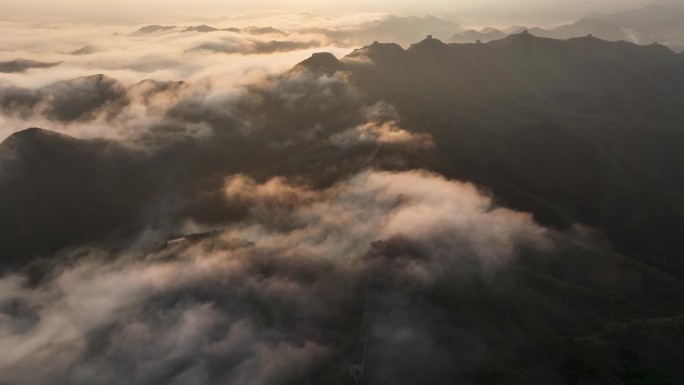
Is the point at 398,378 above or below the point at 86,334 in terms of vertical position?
above

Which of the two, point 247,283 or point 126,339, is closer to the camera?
point 126,339

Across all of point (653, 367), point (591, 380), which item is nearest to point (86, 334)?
point (591, 380)

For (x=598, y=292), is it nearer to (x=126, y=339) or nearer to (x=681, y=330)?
(x=681, y=330)

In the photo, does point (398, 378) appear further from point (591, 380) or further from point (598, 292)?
point (598, 292)

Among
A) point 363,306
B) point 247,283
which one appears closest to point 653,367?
point 363,306

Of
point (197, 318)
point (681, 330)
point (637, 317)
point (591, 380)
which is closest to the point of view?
point (591, 380)

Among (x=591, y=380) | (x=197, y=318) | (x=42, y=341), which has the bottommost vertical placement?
(x=42, y=341)

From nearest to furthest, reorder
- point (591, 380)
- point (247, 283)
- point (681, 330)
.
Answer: point (591, 380) < point (681, 330) < point (247, 283)

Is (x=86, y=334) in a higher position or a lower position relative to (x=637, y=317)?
lower

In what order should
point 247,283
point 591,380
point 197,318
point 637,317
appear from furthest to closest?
point 247,283, point 197,318, point 637,317, point 591,380
